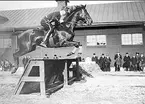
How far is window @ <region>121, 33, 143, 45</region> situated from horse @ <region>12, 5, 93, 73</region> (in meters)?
9.75

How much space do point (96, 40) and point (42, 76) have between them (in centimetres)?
1252

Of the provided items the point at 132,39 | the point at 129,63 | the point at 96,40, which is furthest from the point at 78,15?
the point at 132,39

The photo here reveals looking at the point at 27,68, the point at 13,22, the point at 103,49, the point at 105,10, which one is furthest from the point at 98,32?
the point at 27,68

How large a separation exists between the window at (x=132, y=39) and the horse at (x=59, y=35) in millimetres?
9752

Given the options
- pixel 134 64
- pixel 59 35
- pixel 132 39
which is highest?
pixel 132 39

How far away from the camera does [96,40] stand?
18359mm

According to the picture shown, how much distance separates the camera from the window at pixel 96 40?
18.3 m

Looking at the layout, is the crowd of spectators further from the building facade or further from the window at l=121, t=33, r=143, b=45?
the window at l=121, t=33, r=143, b=45

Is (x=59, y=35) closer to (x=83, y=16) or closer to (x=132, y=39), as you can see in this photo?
(x=83, y=16)

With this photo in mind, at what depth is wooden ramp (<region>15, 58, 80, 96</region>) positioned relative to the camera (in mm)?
6414

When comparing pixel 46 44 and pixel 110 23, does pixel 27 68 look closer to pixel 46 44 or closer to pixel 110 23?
pixel 46 44

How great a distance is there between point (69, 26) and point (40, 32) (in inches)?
50.2

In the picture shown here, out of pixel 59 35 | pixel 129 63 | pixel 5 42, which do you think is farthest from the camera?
pixel 5 42

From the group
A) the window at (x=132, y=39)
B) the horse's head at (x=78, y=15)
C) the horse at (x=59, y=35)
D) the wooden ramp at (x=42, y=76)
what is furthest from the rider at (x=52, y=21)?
the window at (x=132, y=39)
